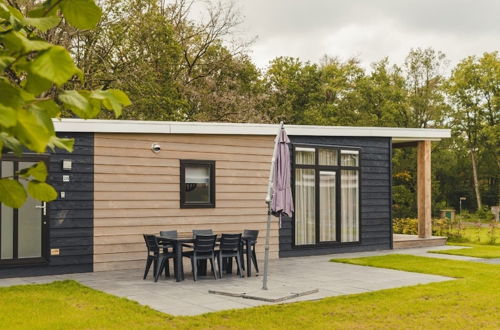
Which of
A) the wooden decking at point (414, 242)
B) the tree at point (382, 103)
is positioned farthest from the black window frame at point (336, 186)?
the tree at point (382, 103)

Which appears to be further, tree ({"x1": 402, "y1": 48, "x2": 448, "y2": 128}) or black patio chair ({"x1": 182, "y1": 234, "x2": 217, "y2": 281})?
tree ({"x1": 402, "y1": 48, "x2": 448, "y2": 128})

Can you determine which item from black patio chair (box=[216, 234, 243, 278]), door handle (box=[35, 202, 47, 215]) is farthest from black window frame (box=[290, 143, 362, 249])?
door handle (box=[35, 202, 47, 215])

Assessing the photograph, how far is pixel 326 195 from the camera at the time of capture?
1230cm

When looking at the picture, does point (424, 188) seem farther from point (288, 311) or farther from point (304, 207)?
point (288, 311)

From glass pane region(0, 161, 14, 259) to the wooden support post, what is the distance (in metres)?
8.88

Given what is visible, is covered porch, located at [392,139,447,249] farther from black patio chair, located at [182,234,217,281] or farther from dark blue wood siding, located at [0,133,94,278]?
dark blue wood siding, located at [0,133,94,278]

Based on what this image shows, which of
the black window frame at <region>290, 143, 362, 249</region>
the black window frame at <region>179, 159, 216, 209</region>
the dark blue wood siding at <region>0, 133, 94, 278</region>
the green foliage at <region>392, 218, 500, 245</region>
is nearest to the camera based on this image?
the dark blue wood siding at <region>0, 133, 94, 278</region>

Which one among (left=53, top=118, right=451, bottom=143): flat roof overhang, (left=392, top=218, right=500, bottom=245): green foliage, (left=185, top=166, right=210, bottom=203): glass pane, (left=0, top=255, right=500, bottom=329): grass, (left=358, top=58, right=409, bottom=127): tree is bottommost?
(left=0, top=255, right=500, bottom=329): grass

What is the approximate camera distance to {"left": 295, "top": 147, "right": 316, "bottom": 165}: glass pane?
469 inches

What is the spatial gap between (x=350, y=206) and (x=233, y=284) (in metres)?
5.12

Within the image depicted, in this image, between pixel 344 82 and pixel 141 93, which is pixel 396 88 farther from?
pixel 141 93

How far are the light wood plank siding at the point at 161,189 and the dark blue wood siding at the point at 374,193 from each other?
6.43ft

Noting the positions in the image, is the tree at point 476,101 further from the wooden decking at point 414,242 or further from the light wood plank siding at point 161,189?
the light wood plank siding at point 161,189

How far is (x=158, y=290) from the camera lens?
7750mm
